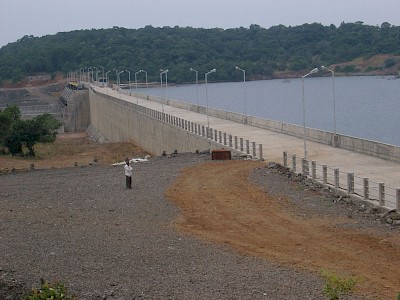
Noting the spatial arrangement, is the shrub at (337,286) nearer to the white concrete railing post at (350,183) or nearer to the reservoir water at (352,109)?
the white concrete railing post at (350,183)

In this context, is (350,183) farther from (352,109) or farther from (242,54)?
(242,54)

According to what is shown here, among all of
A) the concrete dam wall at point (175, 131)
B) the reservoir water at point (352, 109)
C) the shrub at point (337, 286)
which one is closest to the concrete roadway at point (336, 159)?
the concrete dam wall at point (175, 131)

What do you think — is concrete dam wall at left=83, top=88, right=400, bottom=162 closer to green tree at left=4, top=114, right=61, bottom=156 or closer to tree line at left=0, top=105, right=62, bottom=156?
green tree at left=4, top=114, right=61, bottom=156

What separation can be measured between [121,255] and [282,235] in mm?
3579

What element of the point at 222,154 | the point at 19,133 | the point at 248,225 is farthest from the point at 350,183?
the point at 19,133

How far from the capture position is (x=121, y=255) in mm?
15898

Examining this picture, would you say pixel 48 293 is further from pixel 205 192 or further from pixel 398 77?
pixel 398 77

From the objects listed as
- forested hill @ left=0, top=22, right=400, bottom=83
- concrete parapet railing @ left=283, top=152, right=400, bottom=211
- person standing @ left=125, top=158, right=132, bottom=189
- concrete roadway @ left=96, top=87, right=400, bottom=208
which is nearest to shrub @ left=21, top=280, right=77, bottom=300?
concrete parapet railing @ left=283, top=152, right=400, bottom=211

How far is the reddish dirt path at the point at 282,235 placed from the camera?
14.2m

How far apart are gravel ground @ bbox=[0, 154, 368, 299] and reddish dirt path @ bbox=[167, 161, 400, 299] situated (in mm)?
562

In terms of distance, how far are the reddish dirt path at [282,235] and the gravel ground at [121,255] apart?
0.56m

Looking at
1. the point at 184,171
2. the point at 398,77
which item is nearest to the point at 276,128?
the point at 184,171

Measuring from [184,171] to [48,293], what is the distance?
16.6 metres

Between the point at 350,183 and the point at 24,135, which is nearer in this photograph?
the point at 350,183
